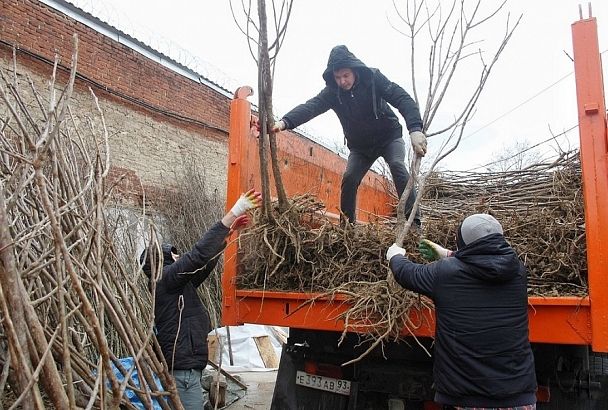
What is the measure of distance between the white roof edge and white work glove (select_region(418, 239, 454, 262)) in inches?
258

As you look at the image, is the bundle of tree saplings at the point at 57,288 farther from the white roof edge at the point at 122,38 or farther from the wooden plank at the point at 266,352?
the white roof edge at the point at 122,38

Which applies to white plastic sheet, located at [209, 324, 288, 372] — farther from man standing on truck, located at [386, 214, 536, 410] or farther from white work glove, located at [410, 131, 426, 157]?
man standing on truck, located at [386, 214, 536, 410]

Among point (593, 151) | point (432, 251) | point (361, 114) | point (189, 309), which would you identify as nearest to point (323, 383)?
point (189, 309)

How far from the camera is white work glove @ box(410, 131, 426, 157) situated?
10.0 feet

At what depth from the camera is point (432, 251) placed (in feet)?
9.22

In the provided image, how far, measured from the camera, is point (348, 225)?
10.5 feet

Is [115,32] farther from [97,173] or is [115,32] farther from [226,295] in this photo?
[97,173]

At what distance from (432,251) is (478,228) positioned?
49 cm

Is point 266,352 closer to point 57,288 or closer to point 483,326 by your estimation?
point 483,326

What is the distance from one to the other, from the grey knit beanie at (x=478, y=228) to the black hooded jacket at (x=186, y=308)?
51.0 inches

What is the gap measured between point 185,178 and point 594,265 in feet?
24.8

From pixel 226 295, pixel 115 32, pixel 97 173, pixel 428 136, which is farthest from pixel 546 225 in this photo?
pixel 115 32

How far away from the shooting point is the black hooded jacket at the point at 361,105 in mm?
3604

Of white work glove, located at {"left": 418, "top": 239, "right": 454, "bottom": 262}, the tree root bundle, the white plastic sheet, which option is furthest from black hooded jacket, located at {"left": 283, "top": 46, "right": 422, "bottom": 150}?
the white plastic sheet
